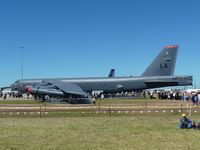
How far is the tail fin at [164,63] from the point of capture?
75.3 m

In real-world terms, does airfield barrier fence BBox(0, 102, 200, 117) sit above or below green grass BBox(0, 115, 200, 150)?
above

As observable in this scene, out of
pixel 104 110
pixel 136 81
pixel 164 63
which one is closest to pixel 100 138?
pixel 104 110

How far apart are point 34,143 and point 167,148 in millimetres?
5996

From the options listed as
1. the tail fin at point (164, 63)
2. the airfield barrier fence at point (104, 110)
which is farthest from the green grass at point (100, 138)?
the tail fin at point (164, 63)

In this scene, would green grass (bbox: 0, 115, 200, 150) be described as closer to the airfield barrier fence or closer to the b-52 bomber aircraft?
the airfield barrier fence

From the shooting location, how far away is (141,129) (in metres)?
23.1

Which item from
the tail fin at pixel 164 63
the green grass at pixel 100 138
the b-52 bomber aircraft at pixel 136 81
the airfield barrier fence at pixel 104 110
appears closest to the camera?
the green grass at pixel 100 138

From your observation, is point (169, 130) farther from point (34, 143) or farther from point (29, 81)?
point (29, 81)

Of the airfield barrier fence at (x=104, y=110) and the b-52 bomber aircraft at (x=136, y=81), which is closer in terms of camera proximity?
the airfield barrier fence at (x=104, y=110)

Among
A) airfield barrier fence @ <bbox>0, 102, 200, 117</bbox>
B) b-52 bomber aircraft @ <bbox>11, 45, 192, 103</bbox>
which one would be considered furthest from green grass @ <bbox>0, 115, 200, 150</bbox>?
b-52 bomber aircraft @ <bbox>11, 45, 192, 103</bbox>

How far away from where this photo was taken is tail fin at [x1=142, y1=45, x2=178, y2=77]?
247ft

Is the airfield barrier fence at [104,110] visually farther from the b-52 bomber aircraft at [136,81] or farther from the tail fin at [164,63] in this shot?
the tail fin at [164,63]

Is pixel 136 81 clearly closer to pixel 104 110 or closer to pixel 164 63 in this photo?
pixel 164 63

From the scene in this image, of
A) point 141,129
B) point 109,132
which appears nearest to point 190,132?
point 141,129
